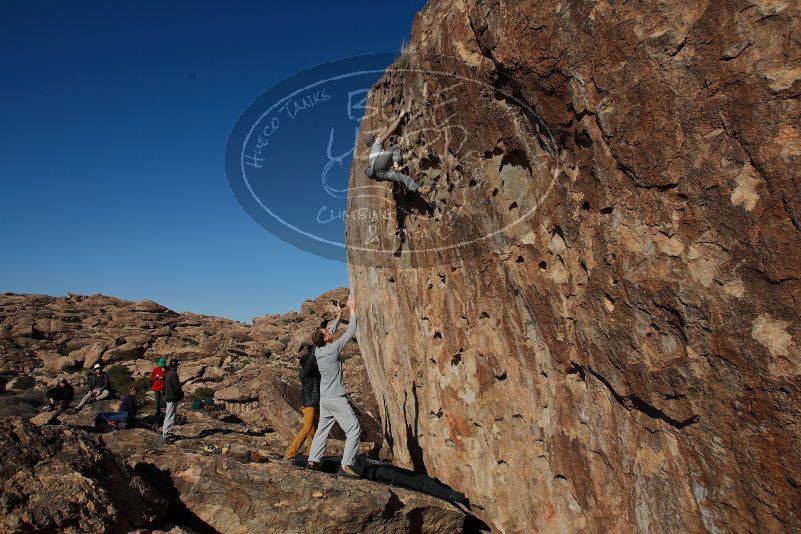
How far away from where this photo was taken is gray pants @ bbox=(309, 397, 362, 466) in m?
6.12

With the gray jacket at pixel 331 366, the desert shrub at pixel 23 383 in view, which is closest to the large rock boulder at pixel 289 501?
the gray jacket at pixel 331 366

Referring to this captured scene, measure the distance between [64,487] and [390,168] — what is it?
188 inches

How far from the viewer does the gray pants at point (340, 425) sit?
612 centimetres

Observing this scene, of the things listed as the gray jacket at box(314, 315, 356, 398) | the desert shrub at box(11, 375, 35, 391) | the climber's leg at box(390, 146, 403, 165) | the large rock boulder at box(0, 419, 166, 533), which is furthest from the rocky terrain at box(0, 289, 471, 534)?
the desert shrub at box(11, 375, 35, 391)

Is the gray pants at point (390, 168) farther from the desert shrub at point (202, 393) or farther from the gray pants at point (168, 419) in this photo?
the desert shrub at point (202, 393)

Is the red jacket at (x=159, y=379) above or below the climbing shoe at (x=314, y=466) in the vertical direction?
above

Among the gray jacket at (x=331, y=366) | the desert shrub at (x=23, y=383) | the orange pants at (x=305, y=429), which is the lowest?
the orange pants at (x=305, y=429)

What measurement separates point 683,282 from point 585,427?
165cm

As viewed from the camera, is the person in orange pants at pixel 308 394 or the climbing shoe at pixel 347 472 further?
the person in orange pants at pixel 308 394

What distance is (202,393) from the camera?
19281mm

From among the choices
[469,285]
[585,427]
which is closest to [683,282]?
[585,427]

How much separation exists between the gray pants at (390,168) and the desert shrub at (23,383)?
22.2 m

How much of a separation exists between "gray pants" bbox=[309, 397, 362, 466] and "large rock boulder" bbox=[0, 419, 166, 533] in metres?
1.83

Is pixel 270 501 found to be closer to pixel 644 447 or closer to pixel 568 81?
pixel 644 447
